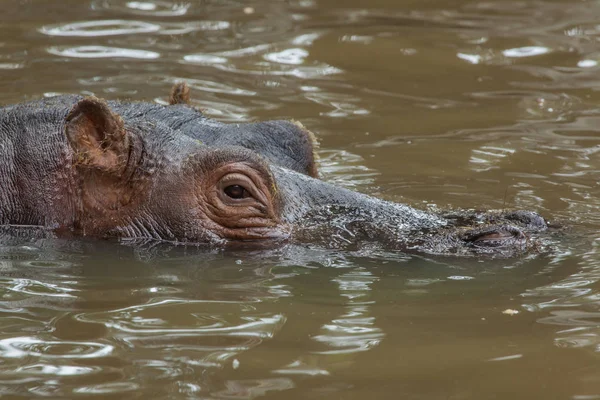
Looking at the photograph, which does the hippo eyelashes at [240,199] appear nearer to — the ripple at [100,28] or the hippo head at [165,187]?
the hippo head at [165,187]

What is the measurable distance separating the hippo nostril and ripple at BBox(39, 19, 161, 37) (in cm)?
836

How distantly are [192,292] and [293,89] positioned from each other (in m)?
6.42

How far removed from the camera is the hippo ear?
6.77 metres

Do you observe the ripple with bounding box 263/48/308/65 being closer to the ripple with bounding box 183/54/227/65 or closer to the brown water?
the brown water

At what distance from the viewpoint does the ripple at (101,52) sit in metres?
13.1

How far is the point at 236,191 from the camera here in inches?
274

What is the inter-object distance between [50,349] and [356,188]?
447 centimetres

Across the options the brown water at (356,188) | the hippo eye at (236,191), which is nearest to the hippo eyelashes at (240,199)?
the hippo eye at (236,191)

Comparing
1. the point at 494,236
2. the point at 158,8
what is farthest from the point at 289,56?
the point at 494,236

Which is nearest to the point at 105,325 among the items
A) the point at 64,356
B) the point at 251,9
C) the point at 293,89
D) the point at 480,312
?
the point at 64,356

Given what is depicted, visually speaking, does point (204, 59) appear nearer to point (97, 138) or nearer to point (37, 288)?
point (97, 138)

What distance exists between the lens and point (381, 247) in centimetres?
679

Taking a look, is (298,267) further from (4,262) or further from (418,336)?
(4,262)

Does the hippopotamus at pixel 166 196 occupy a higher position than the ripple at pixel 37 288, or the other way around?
the hippopotamus at pixel 166 196
